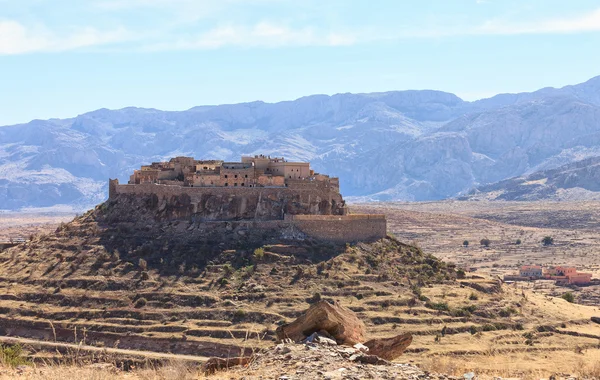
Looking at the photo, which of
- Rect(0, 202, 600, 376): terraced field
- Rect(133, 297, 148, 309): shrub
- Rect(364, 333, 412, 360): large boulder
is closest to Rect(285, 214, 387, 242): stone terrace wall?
Rect(0, 202, 600, 376): terraced field

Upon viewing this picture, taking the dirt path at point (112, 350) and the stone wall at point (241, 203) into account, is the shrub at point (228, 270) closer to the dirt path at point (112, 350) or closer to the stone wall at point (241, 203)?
the stone wall at point (241, 203)

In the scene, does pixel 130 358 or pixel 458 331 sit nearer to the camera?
pixel 130 358

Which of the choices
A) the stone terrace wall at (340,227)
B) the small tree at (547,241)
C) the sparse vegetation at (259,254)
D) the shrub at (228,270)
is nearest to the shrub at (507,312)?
the stone terrace wall at (340,227)

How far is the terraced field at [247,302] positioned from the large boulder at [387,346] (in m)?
31.2

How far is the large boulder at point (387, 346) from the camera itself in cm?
3177

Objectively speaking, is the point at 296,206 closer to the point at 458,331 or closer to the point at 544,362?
the point at 458,331

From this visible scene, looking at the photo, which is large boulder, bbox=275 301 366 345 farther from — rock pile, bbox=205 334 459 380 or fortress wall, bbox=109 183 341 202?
fortress wall, bbox=109 183 341 202

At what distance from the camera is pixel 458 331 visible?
74.1 meters

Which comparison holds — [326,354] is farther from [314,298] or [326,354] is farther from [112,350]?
[314,298]

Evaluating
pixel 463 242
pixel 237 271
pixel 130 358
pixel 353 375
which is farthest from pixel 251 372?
pixel 463 242

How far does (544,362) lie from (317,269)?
2414cm

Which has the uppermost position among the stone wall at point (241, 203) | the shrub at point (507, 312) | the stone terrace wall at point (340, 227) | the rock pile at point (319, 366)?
the stone wall at point (241, 203)

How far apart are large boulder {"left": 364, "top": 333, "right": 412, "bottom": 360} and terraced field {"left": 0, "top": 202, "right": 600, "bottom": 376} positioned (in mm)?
31211

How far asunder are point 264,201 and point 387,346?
5818cm
